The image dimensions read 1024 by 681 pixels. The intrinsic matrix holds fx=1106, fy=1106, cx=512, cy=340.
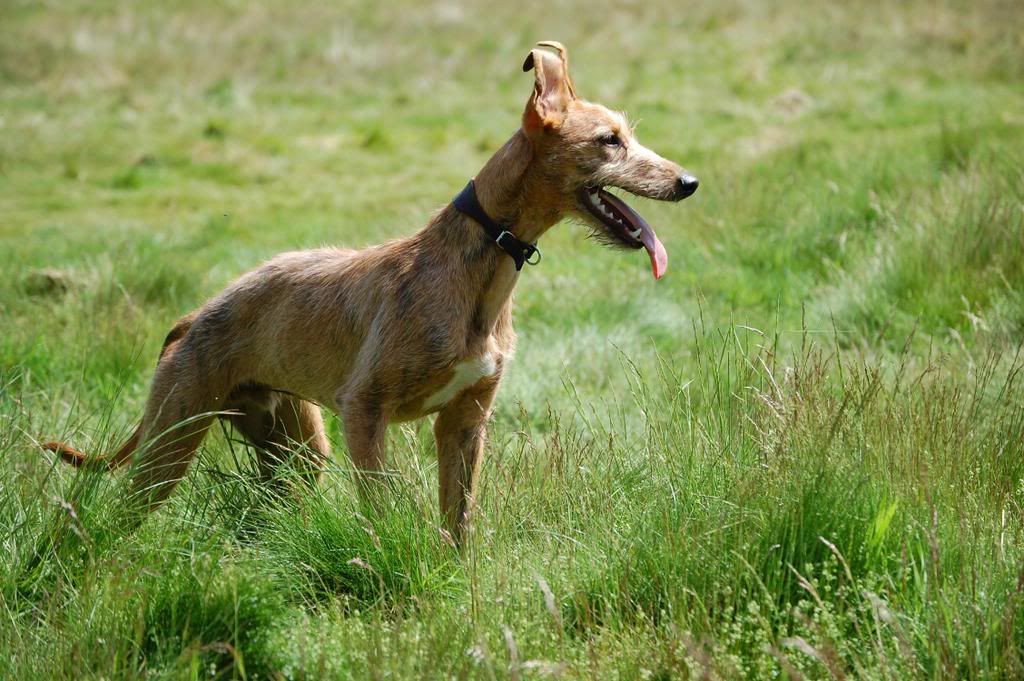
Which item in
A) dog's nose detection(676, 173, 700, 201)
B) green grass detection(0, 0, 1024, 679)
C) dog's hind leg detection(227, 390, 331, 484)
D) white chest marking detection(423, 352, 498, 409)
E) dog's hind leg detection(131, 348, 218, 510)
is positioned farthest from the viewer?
dog's hind leg detection(227, 390, 331, 484)

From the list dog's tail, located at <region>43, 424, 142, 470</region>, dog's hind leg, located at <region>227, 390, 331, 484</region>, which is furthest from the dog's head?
dog's tail, located at <region>43, 424, 142, 470</region>

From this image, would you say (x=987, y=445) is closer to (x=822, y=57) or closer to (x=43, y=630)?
(x=43, y=630)

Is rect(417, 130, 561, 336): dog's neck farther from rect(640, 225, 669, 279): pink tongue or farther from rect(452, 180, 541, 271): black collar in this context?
rect(640, 225, 669, 279): pink tongue

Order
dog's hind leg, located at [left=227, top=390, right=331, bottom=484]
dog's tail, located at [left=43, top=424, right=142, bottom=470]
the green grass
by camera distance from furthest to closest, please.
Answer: dog's hind leg, located at [left=227, top=390, right=331, bottom=484] < dog's tail, located at [left=43, top=424, right=142, bottom=470] < the green grass

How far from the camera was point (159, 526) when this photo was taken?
435 centimetres

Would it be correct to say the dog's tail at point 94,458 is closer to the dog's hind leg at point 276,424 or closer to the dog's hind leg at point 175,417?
the dog's hind leg at point 175,417

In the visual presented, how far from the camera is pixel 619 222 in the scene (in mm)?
4871

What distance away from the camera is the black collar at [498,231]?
15.7 feet

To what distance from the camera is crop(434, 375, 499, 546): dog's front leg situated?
16.1 ft

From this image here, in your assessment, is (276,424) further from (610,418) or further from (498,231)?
(610,418)

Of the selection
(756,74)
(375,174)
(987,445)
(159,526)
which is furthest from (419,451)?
(756,74)

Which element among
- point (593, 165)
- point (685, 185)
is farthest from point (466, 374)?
point (685, 185)

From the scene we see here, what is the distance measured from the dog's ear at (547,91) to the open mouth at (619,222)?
1.15 ft

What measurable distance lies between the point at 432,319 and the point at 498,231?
1.61ft
